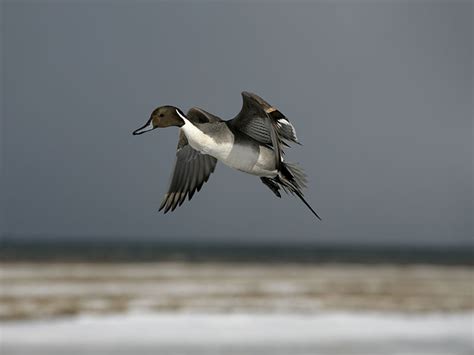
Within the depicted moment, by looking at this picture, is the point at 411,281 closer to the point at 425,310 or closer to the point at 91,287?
the point at 425,310

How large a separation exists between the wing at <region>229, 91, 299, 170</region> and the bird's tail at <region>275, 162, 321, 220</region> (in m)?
0.03

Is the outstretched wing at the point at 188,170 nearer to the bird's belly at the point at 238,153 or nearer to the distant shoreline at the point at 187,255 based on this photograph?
the bird's belly at the point at 238,153

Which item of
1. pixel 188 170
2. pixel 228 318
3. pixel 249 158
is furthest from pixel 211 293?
Answer: pixel 249 158

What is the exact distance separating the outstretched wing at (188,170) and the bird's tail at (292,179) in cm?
11

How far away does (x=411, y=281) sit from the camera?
50.8 m

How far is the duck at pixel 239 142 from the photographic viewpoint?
1.02 m

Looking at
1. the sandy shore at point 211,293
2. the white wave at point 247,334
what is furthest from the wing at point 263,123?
the sandy shore at point 211,293

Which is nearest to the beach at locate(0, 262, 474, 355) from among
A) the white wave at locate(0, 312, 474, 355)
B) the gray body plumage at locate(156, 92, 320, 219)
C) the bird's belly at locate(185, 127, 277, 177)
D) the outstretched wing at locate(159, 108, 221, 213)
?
the white wave at locate(0, 312, 474, 355)

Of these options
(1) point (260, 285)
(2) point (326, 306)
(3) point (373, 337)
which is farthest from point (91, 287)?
(3) point (373, 337)

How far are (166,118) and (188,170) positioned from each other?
32 cm

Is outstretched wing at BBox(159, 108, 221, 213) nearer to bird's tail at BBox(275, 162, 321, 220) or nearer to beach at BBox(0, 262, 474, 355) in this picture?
bird's tail at BBox(275, 162, 321, 220)

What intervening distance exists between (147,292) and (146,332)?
30.2 feet

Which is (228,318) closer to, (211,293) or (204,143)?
(211,293)

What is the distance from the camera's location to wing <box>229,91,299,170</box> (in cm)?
109
